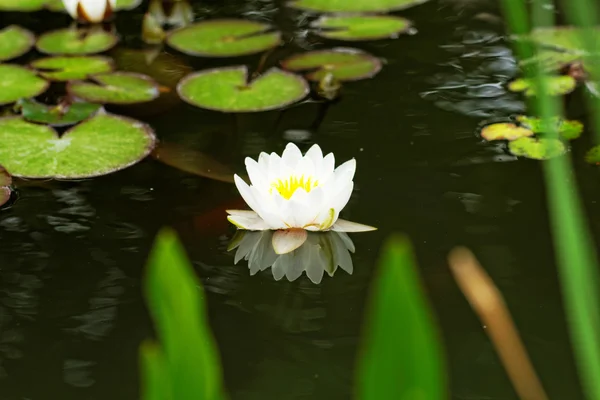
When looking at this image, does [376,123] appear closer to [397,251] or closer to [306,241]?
[306,241]

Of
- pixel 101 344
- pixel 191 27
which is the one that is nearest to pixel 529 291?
pixel 101 344

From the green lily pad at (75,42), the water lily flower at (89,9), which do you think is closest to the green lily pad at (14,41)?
the green lily pad at (75,42)

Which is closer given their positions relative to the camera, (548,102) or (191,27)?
(548,102)

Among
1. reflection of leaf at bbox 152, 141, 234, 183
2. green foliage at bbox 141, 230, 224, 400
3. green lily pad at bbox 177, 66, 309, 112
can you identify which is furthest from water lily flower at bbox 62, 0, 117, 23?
green foliage at bbox 141, 230, 224, 400

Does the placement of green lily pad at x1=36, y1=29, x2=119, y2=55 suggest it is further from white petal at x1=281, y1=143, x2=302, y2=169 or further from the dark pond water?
white petal at x1=281, y1=143, x2=302, y2=169

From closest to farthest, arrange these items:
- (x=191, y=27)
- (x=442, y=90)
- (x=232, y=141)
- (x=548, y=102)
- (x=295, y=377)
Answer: (x=548, y=102)
(x=295, y=377)
(x=232, y=141)
(x=442, y=90)
(x=191, y=27)

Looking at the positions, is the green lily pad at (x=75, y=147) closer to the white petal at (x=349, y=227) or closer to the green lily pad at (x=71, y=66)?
the green lily pad at (x=71, y=66)

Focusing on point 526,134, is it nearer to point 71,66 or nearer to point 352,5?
point 352,5
